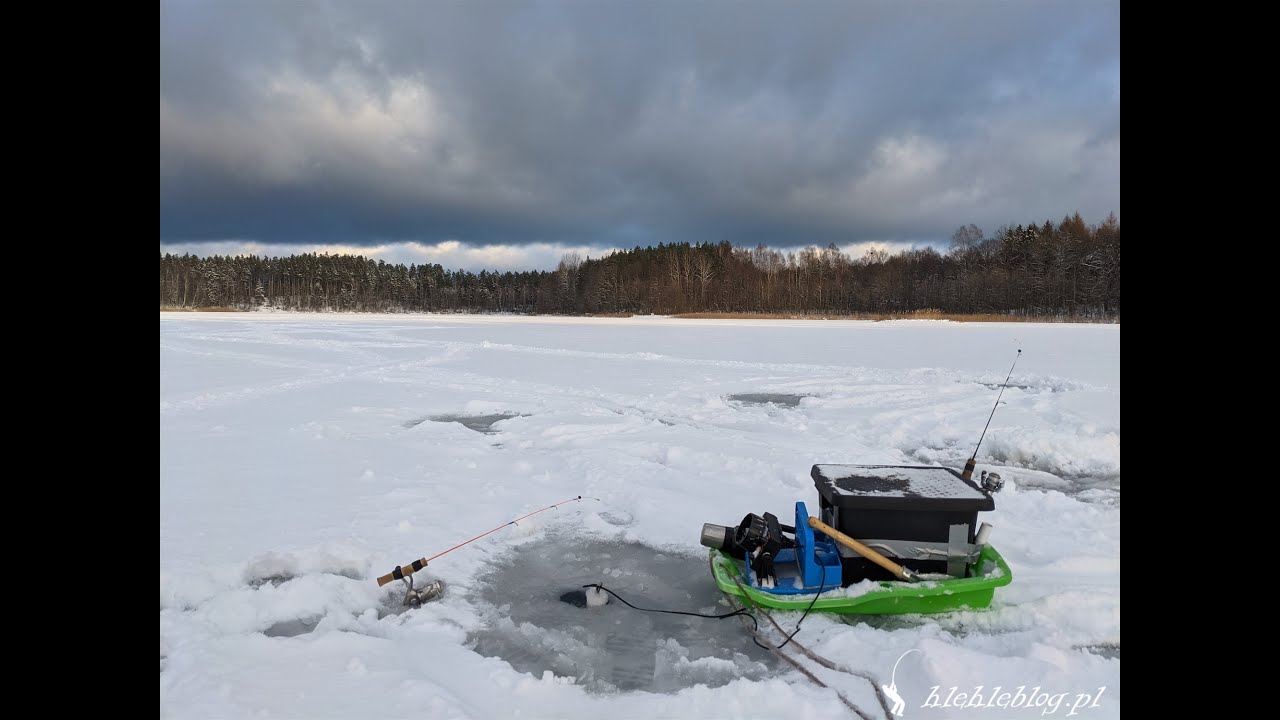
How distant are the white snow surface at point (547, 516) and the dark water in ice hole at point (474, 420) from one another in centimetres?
15

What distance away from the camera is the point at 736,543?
3.34m

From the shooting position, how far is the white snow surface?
2.52m

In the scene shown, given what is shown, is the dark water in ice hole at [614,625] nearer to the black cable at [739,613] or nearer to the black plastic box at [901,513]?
the black cable at [739,613]

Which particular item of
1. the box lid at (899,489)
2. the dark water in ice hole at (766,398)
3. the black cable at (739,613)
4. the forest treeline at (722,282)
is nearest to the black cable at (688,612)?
the black cable at (739,613)

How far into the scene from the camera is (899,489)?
10.6ft

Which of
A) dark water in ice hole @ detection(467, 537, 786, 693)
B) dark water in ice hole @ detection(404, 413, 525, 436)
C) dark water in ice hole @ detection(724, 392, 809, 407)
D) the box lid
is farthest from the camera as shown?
dark water in ice hole @ detection(724, 392, 809, 407)

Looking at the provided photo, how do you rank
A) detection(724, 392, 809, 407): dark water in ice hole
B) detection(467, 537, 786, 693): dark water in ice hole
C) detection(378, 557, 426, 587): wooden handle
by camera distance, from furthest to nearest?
detection(724, 392, 809, 407): dark water in ice hole → detection(378, 557, 426, 587): wooden handle → detection(467, 537, 786, 693): dark water in ice hole

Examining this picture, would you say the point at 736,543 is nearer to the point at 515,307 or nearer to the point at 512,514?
the point at 512,514

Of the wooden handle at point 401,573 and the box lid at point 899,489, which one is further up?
the box lid at point 899,489

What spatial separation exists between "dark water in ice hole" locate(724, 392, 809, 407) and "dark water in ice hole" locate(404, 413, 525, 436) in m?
3.83

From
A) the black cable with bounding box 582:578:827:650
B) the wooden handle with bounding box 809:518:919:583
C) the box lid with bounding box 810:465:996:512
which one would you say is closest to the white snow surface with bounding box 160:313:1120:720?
the black cable with bounding box 582:578:827:650

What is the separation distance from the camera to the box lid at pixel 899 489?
10.0 ft

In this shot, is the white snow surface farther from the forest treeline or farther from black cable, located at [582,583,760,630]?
the forest treeline
